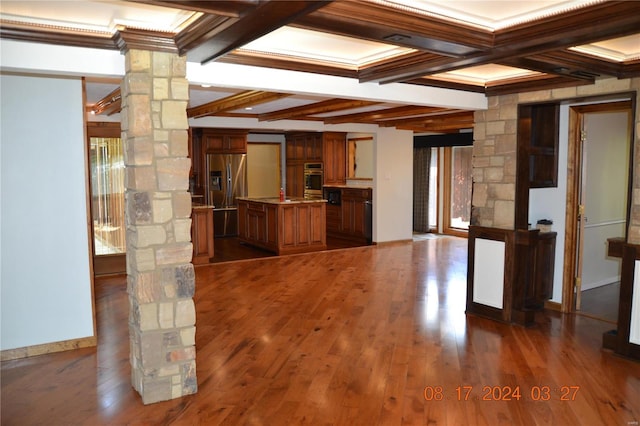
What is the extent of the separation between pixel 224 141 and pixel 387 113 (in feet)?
15.0

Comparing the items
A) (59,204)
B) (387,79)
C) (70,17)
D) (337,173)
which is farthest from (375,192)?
(70,17)

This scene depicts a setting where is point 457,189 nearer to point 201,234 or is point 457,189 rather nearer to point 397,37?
point 201,234

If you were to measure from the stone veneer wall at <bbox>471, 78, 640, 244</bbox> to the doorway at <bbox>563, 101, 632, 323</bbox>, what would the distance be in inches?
31.5

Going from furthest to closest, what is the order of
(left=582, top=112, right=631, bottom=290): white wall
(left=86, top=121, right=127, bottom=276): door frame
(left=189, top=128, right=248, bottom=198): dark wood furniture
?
(left=189, top=128, right=248, bottom=198): dark wood furniture
(left=86, top=121, right=127, bottom=276): door frame
(left=582, top=112, right=631, bottom=290): white wall

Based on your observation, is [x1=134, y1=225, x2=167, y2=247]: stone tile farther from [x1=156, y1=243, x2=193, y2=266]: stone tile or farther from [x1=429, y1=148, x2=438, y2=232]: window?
[x1=429, y1=148, x2=438, y2=232]: window

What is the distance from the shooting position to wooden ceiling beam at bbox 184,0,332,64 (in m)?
2.29

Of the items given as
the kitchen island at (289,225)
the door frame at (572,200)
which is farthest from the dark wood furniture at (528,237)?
the kitchen island at (289,225)

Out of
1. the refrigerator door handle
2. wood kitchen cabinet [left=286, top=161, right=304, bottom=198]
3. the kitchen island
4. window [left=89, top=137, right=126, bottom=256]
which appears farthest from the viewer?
wood kitchen cabinet [left=286, top=161, right=304, bottom=198]

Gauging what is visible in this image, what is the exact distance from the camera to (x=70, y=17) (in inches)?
118

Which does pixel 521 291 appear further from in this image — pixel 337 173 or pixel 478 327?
pixel 337 173

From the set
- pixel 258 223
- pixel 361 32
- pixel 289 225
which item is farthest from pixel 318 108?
pixel 361 32

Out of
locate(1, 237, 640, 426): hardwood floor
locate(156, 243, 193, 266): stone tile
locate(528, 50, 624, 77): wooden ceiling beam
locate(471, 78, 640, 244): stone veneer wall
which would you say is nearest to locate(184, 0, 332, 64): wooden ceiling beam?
locate(156, 243, 193, 266): stone tile

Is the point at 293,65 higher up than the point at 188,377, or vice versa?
the point at 293,65

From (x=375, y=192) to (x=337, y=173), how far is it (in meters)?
1.77
